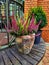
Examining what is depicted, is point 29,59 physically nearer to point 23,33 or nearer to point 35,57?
point 35,57

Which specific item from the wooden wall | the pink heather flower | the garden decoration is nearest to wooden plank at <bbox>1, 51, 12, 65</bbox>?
the garden decoration

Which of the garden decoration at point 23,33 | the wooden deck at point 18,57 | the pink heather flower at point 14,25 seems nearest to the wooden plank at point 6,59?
the wooden deck at point 18,57

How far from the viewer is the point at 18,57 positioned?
172 centimetres

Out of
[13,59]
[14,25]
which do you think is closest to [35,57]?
[13,59]

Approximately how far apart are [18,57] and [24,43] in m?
0.15

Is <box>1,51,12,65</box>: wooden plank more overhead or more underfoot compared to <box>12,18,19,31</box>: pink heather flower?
more underfoot

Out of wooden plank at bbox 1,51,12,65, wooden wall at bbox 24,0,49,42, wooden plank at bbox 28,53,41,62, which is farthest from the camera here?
wooden wall at bbox 24,0,49,42

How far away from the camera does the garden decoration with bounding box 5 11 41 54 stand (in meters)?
1.74

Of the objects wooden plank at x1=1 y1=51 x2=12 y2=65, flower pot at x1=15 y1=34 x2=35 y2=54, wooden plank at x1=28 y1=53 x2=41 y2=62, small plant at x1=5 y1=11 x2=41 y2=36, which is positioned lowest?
wooden plank at x1=28 y1=53 x2=41 y2=62

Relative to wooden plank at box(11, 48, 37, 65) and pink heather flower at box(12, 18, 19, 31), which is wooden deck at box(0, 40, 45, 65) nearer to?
wooden plank at box(11, 48, 37, 65)

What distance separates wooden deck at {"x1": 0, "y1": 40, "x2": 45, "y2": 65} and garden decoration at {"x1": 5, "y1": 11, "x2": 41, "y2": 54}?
0.23 ft

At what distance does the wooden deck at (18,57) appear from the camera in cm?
158

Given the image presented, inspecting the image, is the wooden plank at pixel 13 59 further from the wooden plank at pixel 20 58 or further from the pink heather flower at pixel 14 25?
the pink heather flower at pixel 14 25

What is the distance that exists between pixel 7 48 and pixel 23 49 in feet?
0.84
